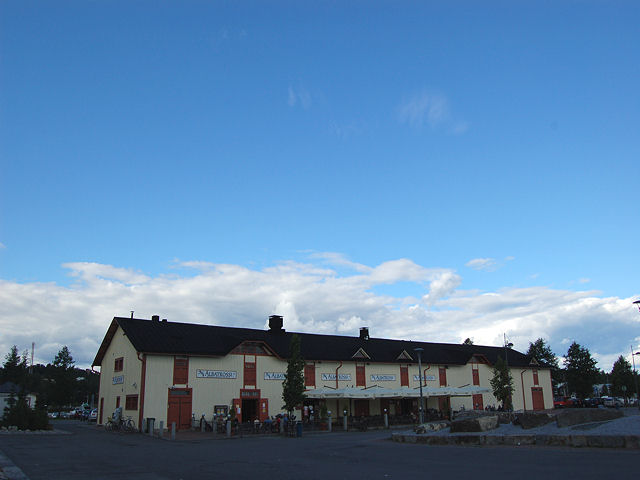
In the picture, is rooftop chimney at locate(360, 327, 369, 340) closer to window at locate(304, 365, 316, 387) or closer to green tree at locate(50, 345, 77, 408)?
window at locate(304, 365, 316, 387)

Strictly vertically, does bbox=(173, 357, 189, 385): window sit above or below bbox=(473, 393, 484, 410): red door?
above

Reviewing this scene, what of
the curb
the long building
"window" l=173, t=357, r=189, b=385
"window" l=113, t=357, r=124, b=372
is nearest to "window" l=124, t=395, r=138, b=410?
the long building

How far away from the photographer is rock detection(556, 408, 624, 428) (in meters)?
20.0

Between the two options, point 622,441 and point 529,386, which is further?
point 529,386

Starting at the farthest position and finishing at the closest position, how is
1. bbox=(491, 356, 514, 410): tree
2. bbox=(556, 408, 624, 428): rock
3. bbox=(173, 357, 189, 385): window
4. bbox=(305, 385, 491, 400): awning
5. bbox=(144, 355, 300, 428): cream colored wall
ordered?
bbox=(491, 356, 514, 410): tree < bbox=(305, 385, 491, 400): awning < bbox=(173, 357, 189, 385): window < bbox=(144, 355, 300, 428): cream colored wall < bbox=(556, 408, 624, 428): rock

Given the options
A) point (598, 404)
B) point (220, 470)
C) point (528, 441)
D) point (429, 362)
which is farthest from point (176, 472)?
point (598, 404)

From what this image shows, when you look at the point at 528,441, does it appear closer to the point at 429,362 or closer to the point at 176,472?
the point at 176,472

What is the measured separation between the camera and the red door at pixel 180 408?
35.5 m

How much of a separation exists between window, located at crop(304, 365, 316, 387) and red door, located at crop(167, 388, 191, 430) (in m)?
9.88

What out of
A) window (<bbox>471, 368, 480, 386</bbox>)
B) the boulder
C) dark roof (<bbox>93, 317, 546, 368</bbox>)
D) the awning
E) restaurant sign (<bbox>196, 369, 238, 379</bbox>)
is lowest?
the boulder

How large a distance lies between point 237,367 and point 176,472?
2484cm

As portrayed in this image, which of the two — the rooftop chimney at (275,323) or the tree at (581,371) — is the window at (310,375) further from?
the tree at (581,371)

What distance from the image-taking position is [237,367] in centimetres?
3900

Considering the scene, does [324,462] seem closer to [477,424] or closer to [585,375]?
[477,424]
